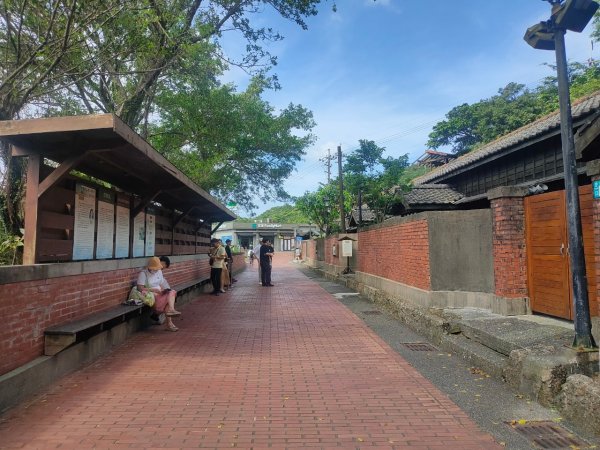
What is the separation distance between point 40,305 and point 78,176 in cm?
200

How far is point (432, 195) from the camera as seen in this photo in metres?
15.3

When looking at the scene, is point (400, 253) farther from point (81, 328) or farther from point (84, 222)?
point (81, 328)

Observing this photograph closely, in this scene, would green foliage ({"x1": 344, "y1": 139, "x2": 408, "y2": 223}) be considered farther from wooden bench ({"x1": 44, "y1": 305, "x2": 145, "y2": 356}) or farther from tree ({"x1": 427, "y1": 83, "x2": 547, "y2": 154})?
tree ({"x1": 427, "y1": 83, "x2": 547, "y2": 154})

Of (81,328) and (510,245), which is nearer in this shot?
(81,328)

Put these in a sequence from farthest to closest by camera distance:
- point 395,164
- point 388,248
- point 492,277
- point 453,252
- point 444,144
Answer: point 444,144
point 395,164
point 388,248
point 453,252
point 492,277

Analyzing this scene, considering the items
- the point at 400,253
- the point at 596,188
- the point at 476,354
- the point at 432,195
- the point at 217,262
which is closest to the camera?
the point at 596,188

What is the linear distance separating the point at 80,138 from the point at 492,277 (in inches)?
260

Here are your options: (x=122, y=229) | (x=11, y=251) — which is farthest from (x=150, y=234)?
(x=11, y=251)

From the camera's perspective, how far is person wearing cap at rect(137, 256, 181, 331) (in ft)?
25.4

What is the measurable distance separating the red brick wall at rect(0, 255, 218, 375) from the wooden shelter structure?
1.14ft

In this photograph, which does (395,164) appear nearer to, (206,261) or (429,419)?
(206,261)

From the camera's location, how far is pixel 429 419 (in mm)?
4000

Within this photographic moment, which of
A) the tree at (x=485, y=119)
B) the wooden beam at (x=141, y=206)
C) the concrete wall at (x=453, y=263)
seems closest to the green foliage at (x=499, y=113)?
the tree at (x=485, y=119)

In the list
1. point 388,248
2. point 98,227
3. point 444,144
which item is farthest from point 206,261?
point 444,144
